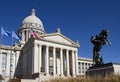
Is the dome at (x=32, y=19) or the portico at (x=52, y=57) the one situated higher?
the dome at (x=32, y=19)

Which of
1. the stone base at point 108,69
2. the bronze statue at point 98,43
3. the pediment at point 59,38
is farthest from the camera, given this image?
the pediment at point 59,38

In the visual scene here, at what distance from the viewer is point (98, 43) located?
78.3 feet

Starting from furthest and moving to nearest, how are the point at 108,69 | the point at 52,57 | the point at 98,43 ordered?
the point at 52,57 < the point at 98,43 < the point at 108,69

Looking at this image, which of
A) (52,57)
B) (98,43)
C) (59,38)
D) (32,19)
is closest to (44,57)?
(52,57)

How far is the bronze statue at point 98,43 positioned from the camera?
2353 cm

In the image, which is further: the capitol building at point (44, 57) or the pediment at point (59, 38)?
the pediment at point (59, 38)

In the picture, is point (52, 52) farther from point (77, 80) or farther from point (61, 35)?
point (77, 80)

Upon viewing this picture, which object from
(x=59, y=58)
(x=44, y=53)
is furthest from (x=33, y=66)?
(x=59, y=58)

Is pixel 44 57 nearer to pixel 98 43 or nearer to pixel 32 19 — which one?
pixel 32 19

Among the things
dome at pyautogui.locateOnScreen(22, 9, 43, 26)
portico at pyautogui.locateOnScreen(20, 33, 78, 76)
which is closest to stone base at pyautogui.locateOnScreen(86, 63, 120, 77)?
portico at pyautogui.locateOnScreen(20, 33, 78, 76)

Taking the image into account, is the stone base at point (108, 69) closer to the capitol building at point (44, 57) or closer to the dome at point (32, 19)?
the capitol building at point (44, 57)

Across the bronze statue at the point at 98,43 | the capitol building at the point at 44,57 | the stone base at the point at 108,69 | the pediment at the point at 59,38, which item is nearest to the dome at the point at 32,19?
the capitol building at the point at 44,57

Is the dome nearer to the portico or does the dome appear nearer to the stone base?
the portico

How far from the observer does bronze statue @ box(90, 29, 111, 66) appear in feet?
77.2
